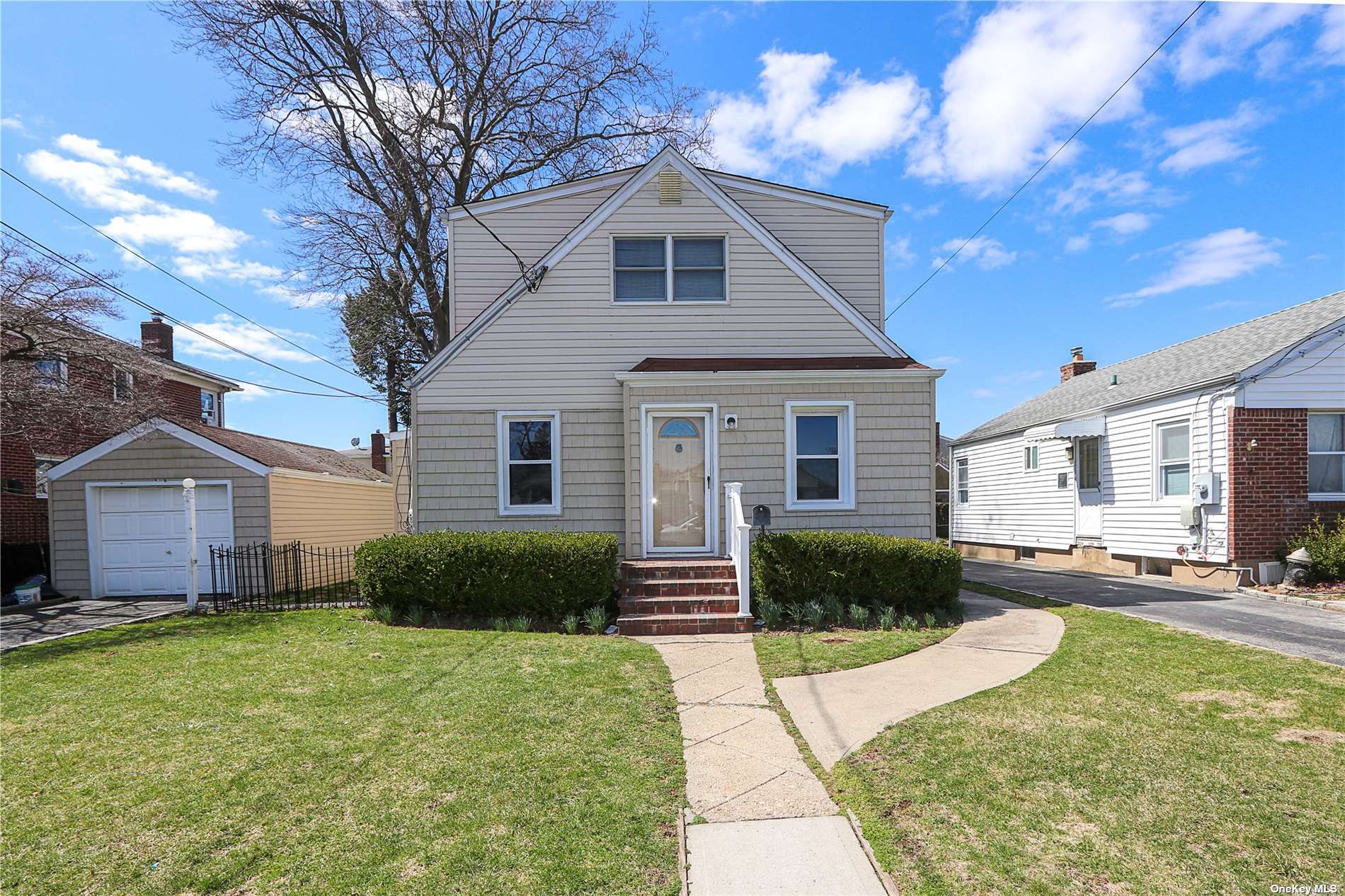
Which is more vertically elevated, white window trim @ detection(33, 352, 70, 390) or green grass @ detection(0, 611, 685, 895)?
white window trim @ detection(33, 352, 70, 390)

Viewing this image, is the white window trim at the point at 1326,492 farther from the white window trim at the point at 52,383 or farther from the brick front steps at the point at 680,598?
the white window trim at the point at 52,383

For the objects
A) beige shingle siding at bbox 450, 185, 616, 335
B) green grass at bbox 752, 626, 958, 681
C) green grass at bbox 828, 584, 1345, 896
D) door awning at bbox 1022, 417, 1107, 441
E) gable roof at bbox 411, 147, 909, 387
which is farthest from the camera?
door awning at bbox 1022, 417, 1107, 441

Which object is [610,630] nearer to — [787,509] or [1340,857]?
[787,509]

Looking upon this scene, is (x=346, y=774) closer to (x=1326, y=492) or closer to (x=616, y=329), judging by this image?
(x=616, y=329)

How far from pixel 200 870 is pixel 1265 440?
1487 centimetres

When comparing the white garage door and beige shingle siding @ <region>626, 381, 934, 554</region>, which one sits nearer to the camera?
beige shingle siding @ <region>626, 381, 934, 554</region>

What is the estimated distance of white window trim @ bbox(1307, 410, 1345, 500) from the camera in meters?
11.5

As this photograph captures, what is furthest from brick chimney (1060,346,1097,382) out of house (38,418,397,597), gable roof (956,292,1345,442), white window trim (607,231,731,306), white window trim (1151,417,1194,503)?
house (38,418,397,597)

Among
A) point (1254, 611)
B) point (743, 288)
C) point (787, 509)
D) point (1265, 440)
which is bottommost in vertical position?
point (1254, 611)

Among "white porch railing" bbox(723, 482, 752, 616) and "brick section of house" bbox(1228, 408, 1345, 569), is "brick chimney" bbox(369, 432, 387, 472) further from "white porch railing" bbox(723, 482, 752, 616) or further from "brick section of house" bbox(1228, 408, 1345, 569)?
"brick section of house" bbox(1228, 408, 1345, 569)

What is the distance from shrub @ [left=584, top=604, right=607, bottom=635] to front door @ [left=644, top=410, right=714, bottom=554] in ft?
6.58

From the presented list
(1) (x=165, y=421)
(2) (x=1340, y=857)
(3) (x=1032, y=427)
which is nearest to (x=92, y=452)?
(1) (x=165, y=421)

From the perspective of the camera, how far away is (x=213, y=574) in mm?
11766

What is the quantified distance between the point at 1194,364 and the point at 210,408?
91.4 feet
